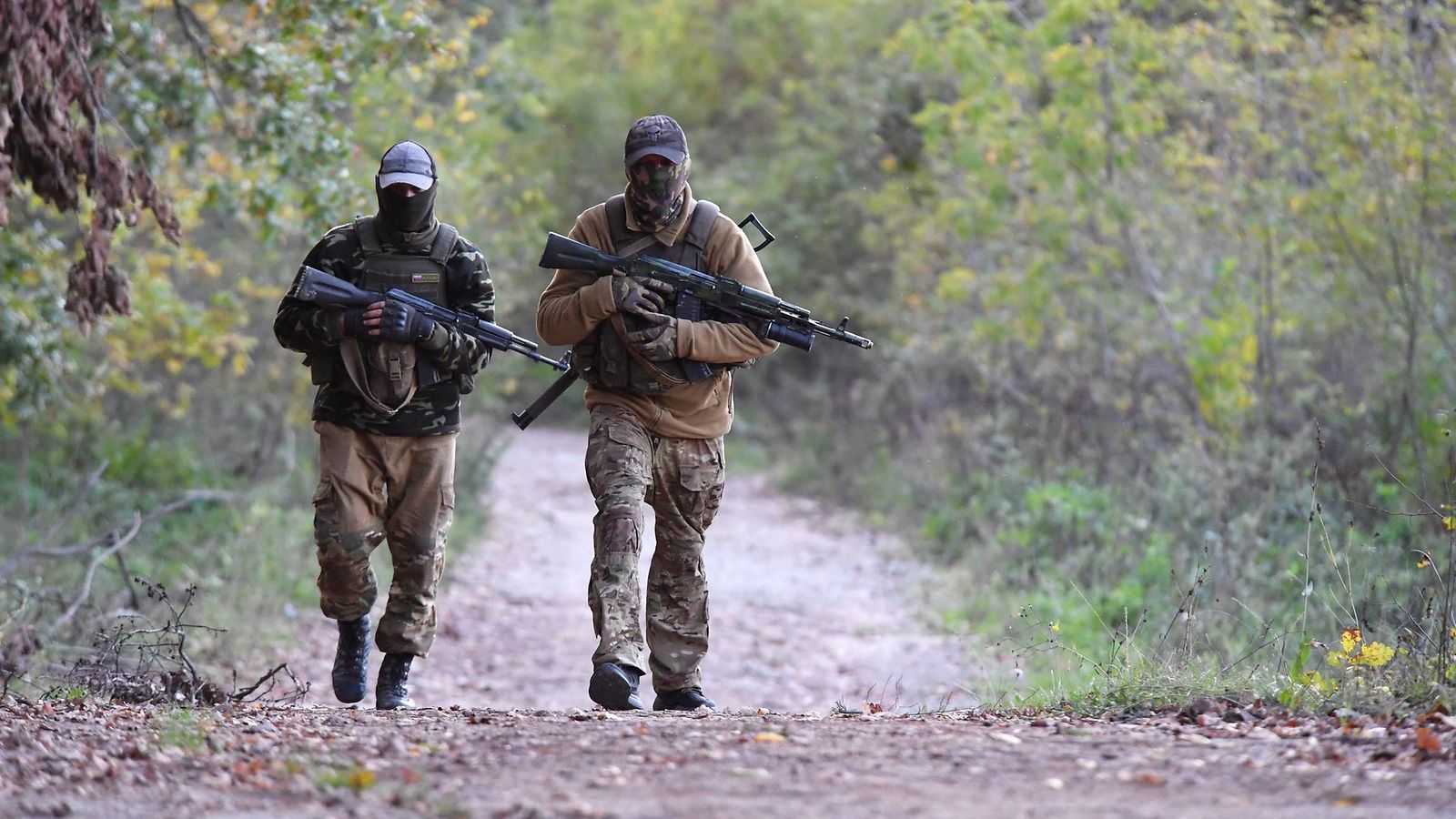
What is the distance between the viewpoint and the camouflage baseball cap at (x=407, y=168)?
602cm

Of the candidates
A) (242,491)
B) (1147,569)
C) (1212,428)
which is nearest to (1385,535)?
(1147,569)

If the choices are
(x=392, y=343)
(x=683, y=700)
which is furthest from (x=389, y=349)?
(x=683, y=700)

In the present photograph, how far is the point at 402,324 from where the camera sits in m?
5.97

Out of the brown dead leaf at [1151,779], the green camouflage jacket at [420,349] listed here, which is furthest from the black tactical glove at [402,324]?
the brown dead leaf at [1151,779]

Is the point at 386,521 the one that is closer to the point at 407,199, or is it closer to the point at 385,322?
the point at 385,322

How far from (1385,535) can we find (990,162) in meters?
6.29

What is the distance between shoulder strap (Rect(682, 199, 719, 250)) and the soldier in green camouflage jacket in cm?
85

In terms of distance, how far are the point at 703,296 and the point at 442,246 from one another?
107 cm

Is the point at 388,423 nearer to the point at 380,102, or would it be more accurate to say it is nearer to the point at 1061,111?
the point at 380,102

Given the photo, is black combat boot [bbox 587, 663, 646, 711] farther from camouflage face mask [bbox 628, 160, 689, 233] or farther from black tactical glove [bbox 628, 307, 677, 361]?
camouflage face mask [bbox 628, 160, 689, 233]

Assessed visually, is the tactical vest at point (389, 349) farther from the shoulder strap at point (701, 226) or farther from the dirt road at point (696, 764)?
the dirt road at point (696, 764)

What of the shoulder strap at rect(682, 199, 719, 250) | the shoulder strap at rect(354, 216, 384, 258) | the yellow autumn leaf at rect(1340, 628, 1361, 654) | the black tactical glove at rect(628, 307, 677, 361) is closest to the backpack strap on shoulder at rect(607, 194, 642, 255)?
the shoulder strap at rect(682, 199, 719, 250)

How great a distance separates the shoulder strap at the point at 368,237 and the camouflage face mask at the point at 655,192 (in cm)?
A: 100

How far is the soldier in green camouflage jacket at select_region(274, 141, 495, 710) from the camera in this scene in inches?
239
